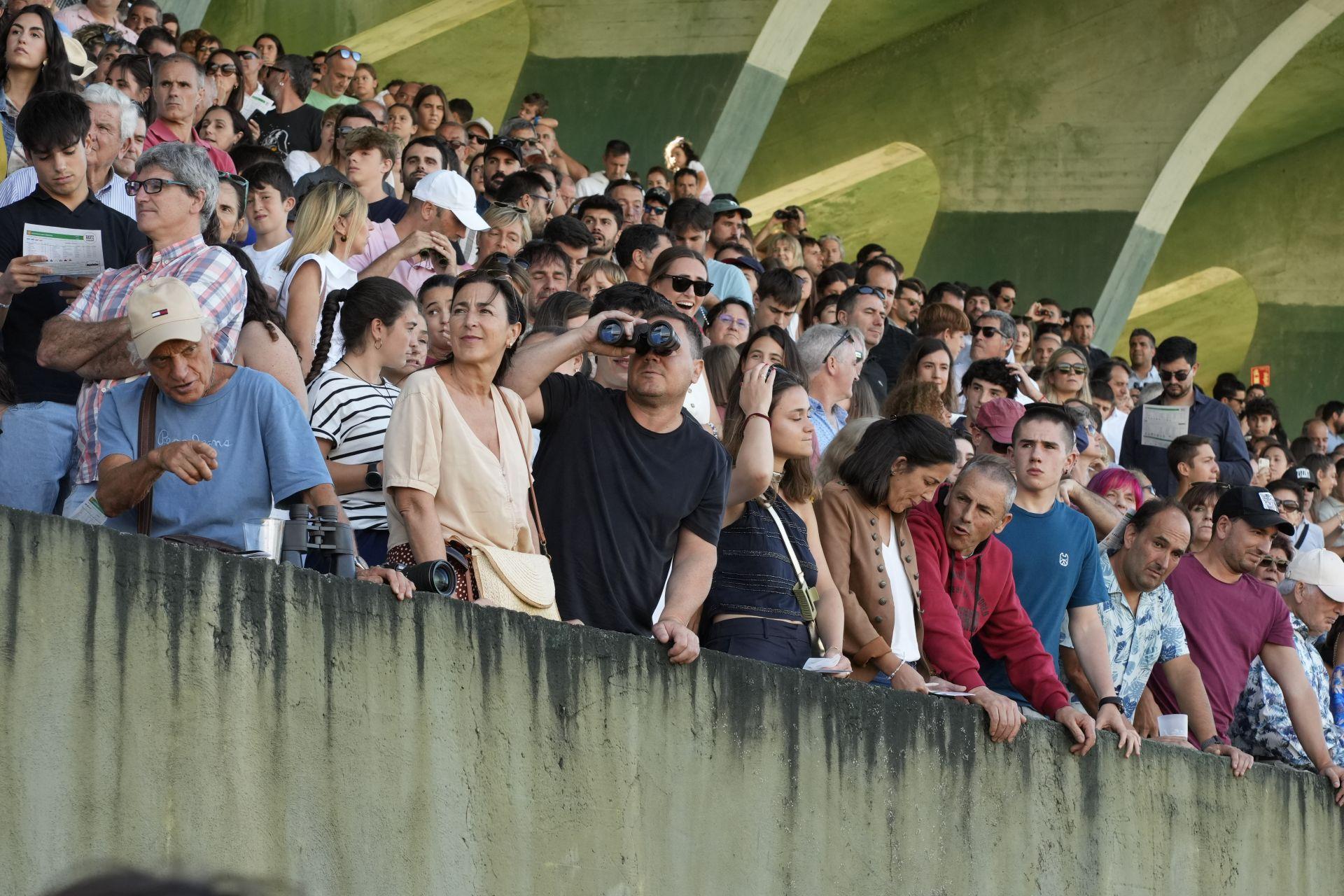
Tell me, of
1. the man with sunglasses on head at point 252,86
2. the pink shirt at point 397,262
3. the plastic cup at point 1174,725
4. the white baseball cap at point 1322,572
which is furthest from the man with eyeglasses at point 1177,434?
the man with sunglasses on head at point 252,86

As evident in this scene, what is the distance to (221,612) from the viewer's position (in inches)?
134

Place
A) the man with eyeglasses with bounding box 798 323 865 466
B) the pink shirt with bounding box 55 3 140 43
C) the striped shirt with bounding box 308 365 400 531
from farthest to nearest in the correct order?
the pink shirt with bounding box 55 3 140 43
the man with eyeglasses with bounding box 798 323 865 466
the striped shirt with bounding box 308 365 400 531

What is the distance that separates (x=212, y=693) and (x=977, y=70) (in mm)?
17267

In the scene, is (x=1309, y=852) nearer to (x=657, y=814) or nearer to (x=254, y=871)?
(x=657, y=814)

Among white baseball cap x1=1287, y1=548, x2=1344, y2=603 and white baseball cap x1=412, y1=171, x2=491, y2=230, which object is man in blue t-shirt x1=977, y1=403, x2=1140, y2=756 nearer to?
white baseball cap x1=412, y1=171, x2=491, y2=230

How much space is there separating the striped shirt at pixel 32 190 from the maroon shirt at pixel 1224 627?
406 cm

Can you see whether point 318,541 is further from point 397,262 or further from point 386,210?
point 386,210

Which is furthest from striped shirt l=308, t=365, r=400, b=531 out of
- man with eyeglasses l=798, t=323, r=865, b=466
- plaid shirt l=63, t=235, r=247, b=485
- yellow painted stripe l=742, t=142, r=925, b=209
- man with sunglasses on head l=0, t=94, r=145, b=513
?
yellow painted stripe l=742, t=142, r=925, b=209

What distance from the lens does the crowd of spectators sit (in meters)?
4.23

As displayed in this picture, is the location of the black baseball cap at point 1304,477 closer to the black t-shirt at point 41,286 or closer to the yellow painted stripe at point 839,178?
the yellow painted stripe at point 839,178

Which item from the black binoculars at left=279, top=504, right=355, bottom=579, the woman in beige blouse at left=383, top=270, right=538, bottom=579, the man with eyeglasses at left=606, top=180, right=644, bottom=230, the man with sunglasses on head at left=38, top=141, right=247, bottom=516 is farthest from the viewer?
the man with eyeglasses at left=606, top=180, right=644, bottom=230

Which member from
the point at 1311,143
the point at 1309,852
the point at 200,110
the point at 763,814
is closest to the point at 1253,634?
the point at 1309,852

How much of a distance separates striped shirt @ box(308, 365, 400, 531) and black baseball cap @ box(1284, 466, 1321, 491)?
8896 millimetres

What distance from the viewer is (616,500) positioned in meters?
4.63
